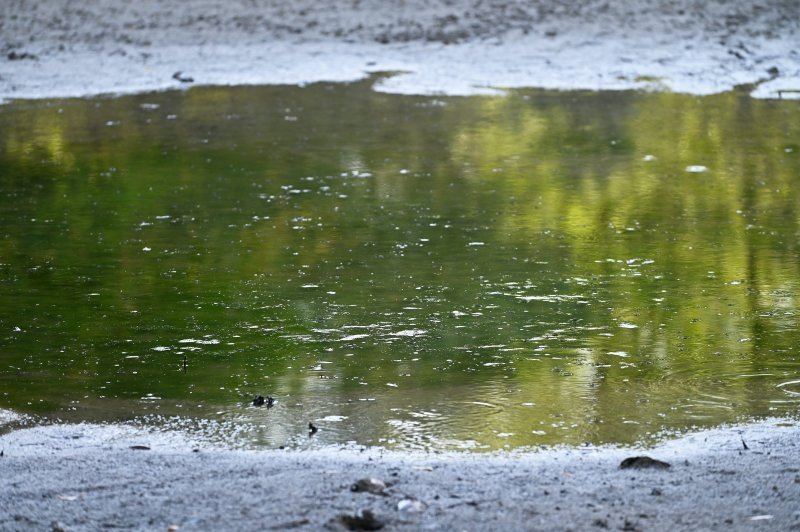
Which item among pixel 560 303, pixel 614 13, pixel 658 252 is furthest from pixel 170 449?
pixel 614 13

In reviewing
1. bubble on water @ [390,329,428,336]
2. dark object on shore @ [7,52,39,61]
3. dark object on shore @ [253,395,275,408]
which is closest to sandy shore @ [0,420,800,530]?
dark object on shore @ [253,395,275,408]

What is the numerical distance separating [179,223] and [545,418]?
176 inches

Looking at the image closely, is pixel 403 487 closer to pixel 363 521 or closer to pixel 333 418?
pixel 363 521

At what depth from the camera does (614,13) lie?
59.7 feet

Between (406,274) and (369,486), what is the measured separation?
348 centimetres

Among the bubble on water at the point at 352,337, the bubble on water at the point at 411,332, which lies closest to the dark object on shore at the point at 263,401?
the bubble on water at the point at 352,337

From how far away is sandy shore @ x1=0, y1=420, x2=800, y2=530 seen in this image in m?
4.09

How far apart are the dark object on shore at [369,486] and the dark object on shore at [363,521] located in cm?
25

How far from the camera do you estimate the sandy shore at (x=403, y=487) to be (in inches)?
161

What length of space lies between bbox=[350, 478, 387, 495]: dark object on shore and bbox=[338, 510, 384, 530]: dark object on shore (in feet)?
0.82

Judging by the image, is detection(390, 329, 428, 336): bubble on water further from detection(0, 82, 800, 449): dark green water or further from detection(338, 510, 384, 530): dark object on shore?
detection(338, 510, 384, 530): dark object on shore

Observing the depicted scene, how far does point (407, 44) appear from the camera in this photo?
56.5ft

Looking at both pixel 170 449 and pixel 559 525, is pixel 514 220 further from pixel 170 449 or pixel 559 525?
pixel 559 525

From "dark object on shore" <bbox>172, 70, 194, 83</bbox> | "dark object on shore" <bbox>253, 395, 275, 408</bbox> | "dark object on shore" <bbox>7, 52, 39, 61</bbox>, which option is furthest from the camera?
"dark object on shore" <bbox>7, 52, 39, 61</bbox>
